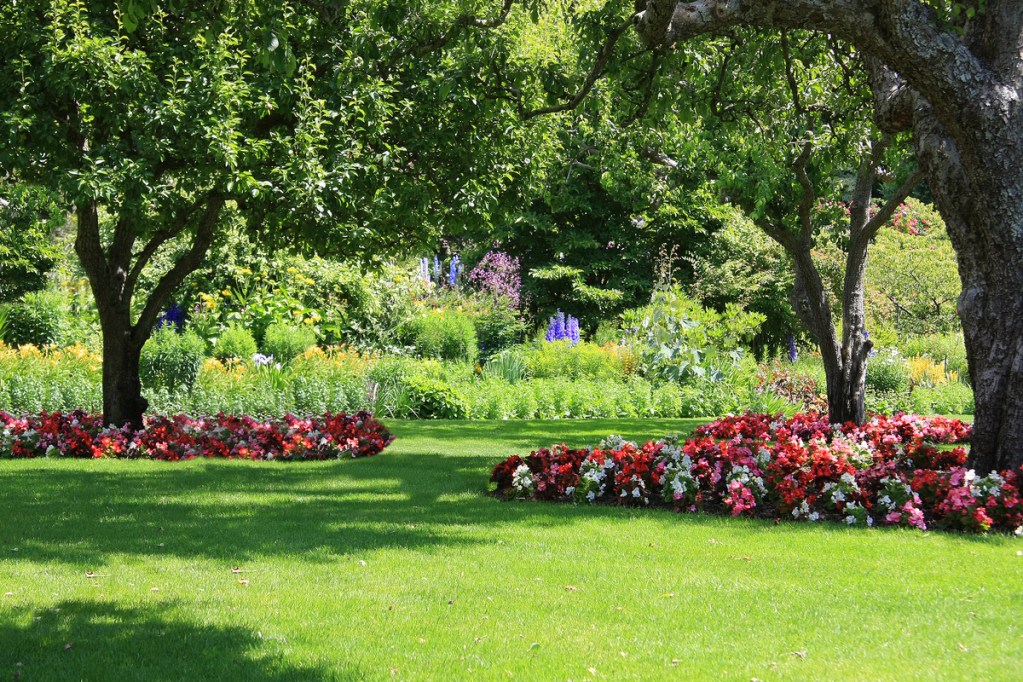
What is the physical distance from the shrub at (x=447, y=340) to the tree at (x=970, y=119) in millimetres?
11023

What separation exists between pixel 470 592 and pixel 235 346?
10478mm

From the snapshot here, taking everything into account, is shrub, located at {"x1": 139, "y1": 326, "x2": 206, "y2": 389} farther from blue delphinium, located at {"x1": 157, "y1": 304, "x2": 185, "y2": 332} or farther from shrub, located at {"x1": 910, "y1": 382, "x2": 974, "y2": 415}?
shrub, located at {"x1": 910, "y1": 382, "x2": 974, "y2": 415}

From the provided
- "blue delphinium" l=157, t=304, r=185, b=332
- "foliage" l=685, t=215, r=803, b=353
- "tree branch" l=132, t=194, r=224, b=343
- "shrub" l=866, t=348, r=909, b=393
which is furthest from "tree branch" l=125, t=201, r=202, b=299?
"foliage" l=685, t=215, r=803, b=353

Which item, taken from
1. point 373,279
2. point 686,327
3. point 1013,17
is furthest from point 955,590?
point 373,279

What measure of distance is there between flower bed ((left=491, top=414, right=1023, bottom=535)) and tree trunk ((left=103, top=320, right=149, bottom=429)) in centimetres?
402

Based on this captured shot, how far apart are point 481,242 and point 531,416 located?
12.6 metres

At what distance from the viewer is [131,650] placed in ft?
12.7

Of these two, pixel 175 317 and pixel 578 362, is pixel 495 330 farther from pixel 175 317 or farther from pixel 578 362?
pixel 175 317

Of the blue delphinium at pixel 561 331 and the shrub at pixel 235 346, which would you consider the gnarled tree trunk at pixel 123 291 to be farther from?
the blue delphinium at pixel 561 331

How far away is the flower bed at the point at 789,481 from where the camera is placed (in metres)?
6.38

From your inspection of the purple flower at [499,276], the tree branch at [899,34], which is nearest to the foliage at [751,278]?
the purple flower at [499,276]

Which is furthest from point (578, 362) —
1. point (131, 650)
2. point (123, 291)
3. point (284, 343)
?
point (131, 650)

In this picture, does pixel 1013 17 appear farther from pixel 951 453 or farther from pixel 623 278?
pixel 623 278

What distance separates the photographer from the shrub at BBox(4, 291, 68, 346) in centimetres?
1633
